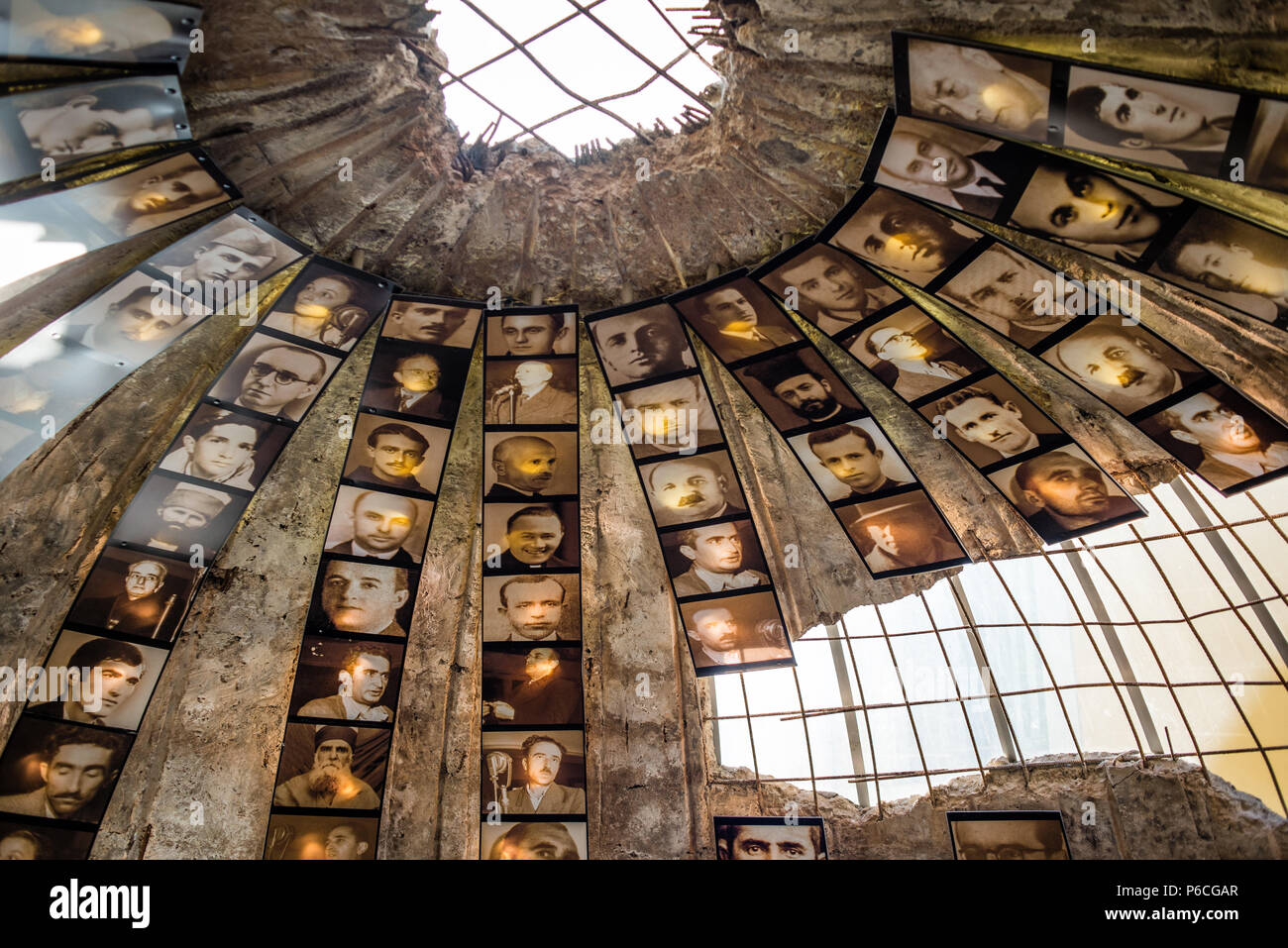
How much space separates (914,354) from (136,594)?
27.9 ft

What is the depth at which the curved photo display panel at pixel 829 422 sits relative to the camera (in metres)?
9.29

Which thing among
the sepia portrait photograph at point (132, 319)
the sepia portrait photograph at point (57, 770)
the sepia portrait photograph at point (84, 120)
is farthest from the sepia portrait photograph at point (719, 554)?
the sepia portrait photograph at point (84, 120)

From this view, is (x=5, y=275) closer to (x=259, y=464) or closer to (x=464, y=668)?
(x=259, y=464)

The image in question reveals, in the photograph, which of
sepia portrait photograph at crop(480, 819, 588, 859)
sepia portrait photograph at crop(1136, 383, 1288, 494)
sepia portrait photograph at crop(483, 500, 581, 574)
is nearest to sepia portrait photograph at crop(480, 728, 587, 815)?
sepia portrait photograph at crop(480, 819, 588, 859)

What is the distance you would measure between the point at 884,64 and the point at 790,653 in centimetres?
596

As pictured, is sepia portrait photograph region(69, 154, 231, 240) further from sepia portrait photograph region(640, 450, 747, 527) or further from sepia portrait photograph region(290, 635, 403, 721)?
sepia portrait photograph region(640, 450, 747, 527)

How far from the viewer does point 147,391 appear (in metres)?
9.52

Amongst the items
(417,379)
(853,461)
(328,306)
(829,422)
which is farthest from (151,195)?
(853,461)

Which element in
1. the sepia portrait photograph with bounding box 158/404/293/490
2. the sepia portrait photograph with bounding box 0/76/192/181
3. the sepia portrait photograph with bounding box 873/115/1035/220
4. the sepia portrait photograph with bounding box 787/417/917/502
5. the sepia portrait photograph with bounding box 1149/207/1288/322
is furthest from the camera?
the sepia portrait photograph with bounding box 787/417/917/502

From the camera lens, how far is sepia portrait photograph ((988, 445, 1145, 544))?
29.0 feet

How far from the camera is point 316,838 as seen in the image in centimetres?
899

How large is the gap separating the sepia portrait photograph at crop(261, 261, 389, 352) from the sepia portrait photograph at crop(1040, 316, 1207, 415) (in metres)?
7.08

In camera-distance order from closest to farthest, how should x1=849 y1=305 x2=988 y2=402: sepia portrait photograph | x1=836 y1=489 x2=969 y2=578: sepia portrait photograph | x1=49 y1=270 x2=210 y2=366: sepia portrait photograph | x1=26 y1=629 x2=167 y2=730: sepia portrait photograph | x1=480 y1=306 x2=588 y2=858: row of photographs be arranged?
x1=49 y1=270 x2=210 y2=366: sepia portrait photograph, x1=26 y1=629 x2=167 y2=730: sepia portrait photograph, x1=849 y1=305 x2=988 y2=402: sepia portrait photograph, x1=836 y1=489 x2=969 y2=578: sepia portrait photograph, x1=480 y1=306 x2=588 y2=858: row of photographs

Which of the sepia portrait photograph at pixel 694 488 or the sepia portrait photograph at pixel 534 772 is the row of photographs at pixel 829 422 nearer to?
the sepia portrait photograph at pixel 694 488
